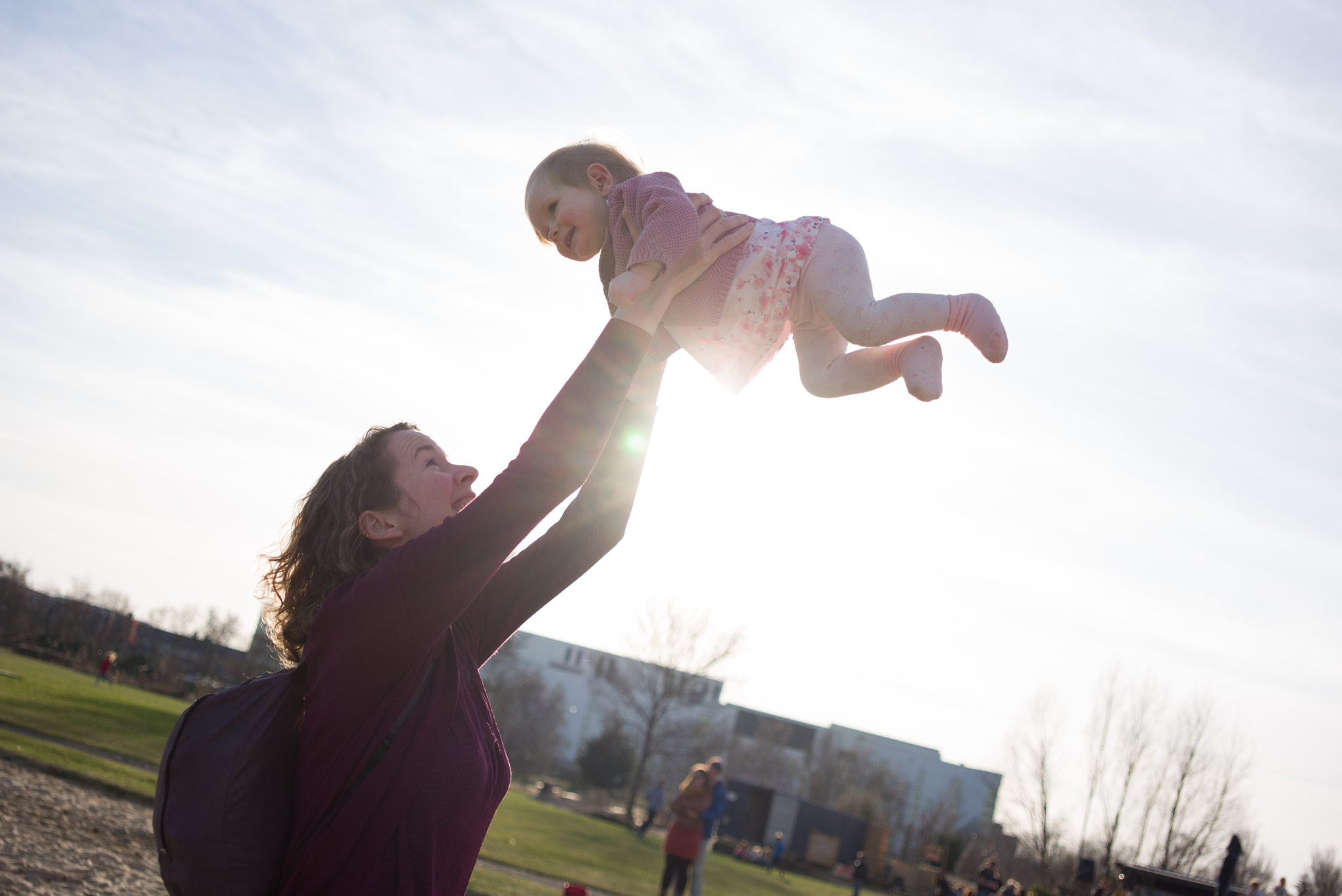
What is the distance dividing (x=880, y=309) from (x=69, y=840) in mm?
8888

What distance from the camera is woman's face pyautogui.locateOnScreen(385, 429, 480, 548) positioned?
7.08ft

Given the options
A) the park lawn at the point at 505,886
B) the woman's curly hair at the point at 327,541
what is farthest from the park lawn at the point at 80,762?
the woman's curly hair at the point at 327,541

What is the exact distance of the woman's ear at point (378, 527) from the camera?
2115 millimetres

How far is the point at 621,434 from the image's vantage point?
2.38 m

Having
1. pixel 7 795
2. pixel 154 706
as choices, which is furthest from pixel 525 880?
pixel 154 706

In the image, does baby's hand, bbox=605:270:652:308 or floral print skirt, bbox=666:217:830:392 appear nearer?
baby's hand, bbox=605:270:652:308

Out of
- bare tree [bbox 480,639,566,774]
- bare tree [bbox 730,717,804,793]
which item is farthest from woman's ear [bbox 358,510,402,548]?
bare tree [bbox 730,717,804,793]

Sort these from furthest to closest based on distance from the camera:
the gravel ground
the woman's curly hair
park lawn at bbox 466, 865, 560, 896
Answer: park lawn at bbox 466, 865, 560, 896 < the gravel ground < the woman's curly hair

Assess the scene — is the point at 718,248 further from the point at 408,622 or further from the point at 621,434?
the point at 408,622

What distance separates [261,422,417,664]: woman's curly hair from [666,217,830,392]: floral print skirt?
879mm

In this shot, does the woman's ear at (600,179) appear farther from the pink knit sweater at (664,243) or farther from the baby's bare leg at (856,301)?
the baby's bare leg at (856,301)

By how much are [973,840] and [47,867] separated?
47.3 meters

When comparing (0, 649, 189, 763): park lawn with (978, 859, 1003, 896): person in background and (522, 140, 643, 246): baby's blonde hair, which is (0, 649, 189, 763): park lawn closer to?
(522, 140, 643, 246): baby's blonde hair

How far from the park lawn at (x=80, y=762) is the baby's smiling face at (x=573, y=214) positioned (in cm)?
1113
